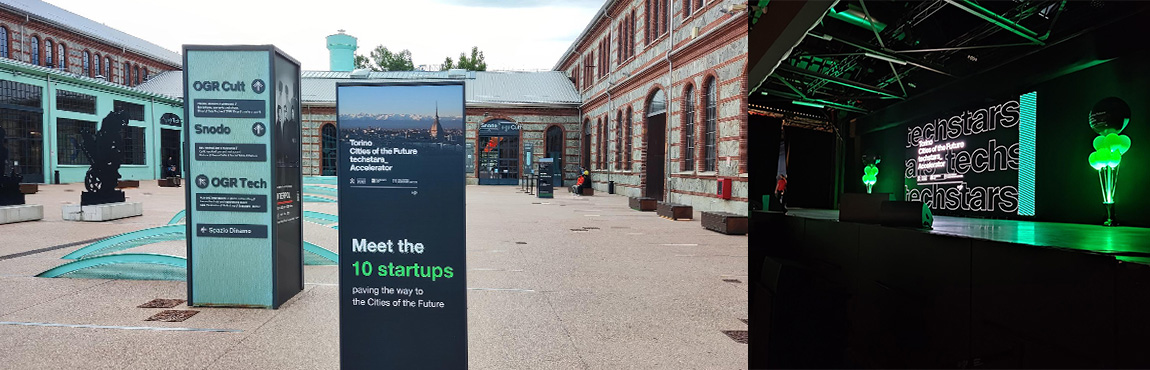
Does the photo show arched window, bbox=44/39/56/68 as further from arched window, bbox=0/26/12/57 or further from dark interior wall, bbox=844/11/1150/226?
dark interior wall, bbox=844/11/1150/226

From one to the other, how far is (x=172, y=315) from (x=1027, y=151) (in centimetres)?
529

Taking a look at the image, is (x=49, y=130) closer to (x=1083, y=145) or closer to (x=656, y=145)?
(x=656, y=145)

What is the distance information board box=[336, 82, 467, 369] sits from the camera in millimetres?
2574

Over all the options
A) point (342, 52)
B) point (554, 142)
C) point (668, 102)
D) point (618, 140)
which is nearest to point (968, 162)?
point (668, 102)

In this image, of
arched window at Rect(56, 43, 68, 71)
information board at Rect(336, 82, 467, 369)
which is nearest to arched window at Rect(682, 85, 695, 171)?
information board at Rect(336, 82, 467, 369)

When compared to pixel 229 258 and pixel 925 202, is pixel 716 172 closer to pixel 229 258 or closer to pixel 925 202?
pixel 229 258

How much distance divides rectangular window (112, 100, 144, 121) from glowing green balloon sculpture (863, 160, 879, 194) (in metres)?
35.7

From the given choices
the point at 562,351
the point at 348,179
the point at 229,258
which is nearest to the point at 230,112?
the point at 229,258

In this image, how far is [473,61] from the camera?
51375 millimetres

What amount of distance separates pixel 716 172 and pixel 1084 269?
550 inches

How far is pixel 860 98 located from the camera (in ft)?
2.60

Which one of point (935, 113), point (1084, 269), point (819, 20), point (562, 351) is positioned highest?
point (819, 20)

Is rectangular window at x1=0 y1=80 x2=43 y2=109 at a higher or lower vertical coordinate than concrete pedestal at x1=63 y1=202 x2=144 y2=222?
higher

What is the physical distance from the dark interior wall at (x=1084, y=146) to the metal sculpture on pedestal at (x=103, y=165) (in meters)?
15.0
